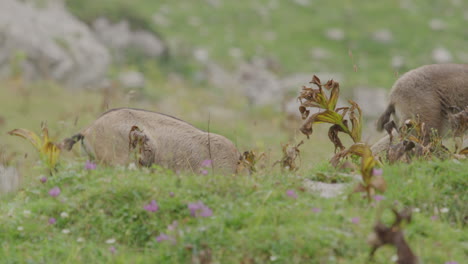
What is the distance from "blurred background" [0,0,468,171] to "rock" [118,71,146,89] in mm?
65

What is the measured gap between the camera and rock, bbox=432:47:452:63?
22.1 meters

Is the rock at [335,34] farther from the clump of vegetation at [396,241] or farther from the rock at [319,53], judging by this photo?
the clump of vegetation at [396,241]

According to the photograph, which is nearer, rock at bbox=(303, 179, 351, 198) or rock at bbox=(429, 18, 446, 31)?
rock at bbox=(303, 179, 351, 198)

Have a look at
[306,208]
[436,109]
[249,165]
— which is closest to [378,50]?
[436,109]

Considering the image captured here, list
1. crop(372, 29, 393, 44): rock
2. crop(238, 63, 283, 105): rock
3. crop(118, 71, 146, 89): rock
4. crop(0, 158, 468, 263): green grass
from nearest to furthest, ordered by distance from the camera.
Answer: crop(0, 158, 468, 263): green grass
crop(118, 71, 146, 89): rock
crop(238, 63, 283, 105): rock
crop(372, 29, 393, 44): rock

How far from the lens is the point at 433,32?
24469 mm

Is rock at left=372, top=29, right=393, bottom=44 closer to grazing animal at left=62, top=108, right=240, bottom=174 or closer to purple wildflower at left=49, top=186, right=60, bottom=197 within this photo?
grazing animal at left=62, top=108, right=240, bottom=174

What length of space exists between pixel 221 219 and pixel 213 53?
17.8 metres

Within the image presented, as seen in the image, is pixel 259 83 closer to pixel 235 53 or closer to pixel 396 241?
pixel 235 53

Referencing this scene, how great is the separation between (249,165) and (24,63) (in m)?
12.7

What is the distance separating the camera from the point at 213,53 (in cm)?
2216

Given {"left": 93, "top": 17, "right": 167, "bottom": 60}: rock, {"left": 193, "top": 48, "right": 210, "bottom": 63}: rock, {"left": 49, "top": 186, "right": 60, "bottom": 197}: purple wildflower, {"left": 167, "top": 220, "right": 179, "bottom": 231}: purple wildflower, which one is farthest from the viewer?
{"left": 193, "top": 48, "right": 210, "bottom": 63}: rock

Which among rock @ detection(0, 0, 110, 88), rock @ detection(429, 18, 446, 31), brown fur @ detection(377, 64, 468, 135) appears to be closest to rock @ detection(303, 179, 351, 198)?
brown fur @ detection(377, 64, 468, 135)

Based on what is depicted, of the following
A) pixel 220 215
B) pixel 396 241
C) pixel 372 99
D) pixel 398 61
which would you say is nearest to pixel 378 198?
pixel 396 241
